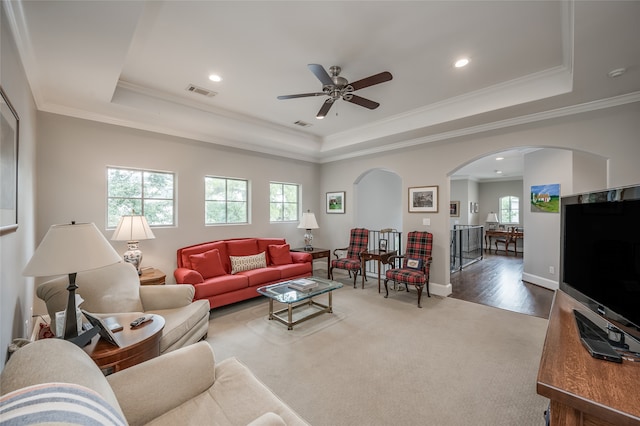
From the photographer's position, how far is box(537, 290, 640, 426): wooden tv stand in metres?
0.88

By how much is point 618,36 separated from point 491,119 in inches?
67.8

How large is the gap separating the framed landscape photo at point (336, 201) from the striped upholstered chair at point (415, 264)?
1.82m

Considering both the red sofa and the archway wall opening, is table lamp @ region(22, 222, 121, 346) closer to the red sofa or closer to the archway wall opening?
the red sofa

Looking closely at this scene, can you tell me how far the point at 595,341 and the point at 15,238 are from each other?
3692mm

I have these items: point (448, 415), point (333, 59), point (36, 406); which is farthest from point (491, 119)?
point (36, 406)

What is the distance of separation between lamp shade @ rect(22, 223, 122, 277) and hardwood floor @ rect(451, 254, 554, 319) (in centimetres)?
482

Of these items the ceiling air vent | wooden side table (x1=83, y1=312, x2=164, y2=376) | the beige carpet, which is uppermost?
the ceiling air vent

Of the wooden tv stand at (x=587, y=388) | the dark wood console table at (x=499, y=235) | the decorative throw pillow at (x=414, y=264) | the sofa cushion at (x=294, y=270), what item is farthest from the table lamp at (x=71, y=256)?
the dark wood console table at (x=499, y=235)

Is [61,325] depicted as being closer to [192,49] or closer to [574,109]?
[192,49]

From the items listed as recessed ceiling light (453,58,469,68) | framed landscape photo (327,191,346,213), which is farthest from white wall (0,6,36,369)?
framed landscape photo (327,191,346,213)

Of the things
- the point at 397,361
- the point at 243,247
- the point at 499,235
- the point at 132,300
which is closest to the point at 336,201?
the point at 243,247

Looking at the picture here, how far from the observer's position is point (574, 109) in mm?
3217

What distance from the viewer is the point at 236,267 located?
14.0 feet

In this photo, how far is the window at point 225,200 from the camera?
185 inches
